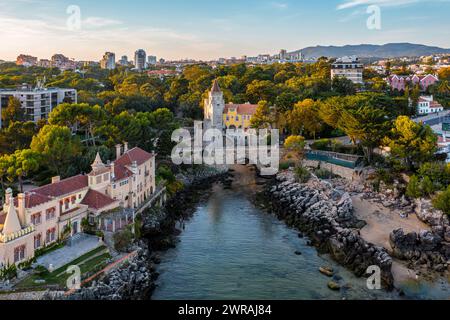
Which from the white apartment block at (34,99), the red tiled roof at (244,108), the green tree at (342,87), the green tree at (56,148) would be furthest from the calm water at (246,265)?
the green tree at (342,87)

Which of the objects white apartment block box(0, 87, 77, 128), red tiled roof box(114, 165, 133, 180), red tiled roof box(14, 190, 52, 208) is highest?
white apartment block box(0, 87, 77, 128)

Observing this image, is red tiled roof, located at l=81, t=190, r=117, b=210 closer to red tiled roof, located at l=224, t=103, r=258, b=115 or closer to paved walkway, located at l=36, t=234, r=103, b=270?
paved walkway, located at l=36, t=234, r=103, b=270

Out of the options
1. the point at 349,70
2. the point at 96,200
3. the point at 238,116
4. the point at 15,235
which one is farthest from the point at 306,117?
the point at 15,235

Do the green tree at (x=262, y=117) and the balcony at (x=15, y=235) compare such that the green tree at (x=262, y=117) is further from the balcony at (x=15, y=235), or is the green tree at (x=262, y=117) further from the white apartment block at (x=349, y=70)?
the balcony at (x=15, y=235)

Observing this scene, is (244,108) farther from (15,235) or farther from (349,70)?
(15,235)

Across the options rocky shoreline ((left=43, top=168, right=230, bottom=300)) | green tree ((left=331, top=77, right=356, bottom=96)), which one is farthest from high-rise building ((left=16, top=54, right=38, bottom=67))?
rocky shoreline ((left=43, top=168, right=230, bottom=300))

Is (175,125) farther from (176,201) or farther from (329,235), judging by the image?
(329,235)
